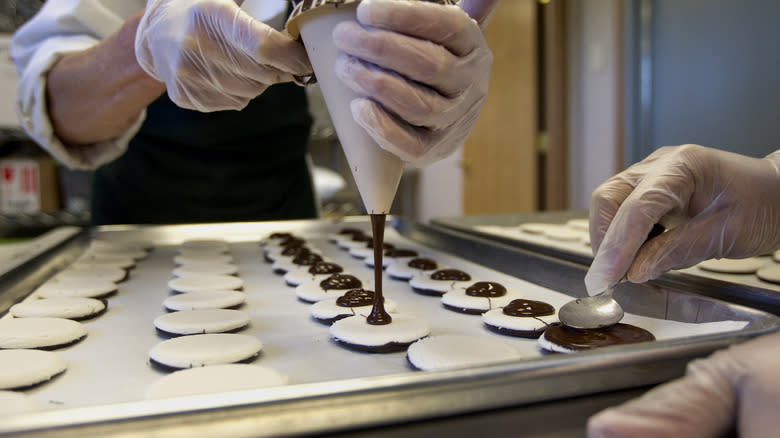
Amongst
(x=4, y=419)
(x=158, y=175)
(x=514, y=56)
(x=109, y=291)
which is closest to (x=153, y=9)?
(x=109, y=291)

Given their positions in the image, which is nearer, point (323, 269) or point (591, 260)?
point (591, 260)

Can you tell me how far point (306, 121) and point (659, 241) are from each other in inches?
55.0

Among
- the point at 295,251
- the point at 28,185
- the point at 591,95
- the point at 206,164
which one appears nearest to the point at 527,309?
the point at 295,251

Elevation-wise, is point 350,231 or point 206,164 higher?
point 206,164

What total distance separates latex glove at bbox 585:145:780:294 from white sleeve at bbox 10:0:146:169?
1320 mm

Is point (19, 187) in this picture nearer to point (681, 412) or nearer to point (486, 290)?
point (486, 290)

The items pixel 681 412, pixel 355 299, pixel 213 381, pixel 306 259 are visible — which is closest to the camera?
pixel 681 412

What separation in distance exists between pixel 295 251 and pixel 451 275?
1.60 feet

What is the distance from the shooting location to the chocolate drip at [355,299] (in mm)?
953

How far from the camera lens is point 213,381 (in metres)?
0.62

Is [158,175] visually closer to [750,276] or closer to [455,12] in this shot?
[455,12]

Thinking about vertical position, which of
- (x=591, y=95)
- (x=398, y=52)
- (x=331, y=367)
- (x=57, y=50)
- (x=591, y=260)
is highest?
(x=591, y=95)

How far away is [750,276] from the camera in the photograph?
117 centimetres

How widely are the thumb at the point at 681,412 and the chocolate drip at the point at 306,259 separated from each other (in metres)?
0.95
